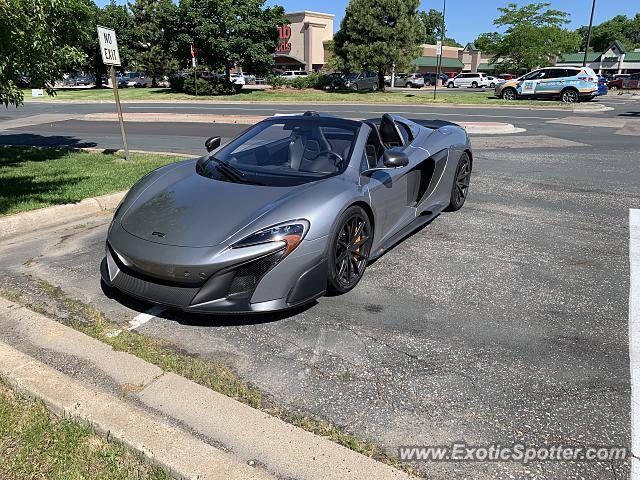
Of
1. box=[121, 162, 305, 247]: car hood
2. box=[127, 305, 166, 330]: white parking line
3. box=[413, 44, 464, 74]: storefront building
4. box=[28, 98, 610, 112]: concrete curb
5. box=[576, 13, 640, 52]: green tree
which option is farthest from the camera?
box=[576, 13, 640, 52]: green tree

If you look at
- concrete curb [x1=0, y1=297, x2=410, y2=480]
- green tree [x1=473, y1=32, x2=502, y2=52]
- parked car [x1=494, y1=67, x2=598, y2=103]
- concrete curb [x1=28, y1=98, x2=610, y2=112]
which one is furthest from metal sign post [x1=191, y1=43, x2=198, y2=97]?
concrete curb [x1=0, y1=297, x2=410, y2=480]

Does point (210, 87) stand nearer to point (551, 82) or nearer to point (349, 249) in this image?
point (551, 82)

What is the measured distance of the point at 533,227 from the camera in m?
5.59

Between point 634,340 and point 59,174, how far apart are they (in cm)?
800

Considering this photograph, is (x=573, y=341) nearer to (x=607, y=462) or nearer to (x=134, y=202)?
(x=607, y=462)

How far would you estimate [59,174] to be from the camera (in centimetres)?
804

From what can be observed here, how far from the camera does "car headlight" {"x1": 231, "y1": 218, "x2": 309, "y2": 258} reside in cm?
318

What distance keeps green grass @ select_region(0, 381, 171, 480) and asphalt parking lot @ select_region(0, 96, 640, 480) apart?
2.62ft

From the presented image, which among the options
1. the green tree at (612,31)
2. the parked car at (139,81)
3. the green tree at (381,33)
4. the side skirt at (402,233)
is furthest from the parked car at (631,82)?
the green tree at (612,31)

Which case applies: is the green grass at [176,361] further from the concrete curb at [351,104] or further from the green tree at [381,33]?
the green tree at [381,33]

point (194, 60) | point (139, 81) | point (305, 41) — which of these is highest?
point (305, 41)

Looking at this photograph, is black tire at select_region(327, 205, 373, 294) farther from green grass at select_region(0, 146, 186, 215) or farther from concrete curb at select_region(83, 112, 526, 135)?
concrete curb at select_region(83, 112, 526, 135)

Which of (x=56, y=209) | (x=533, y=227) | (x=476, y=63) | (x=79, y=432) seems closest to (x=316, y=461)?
(x=79, y=432)

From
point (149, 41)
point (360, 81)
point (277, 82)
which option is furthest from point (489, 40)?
point (149, 41)
